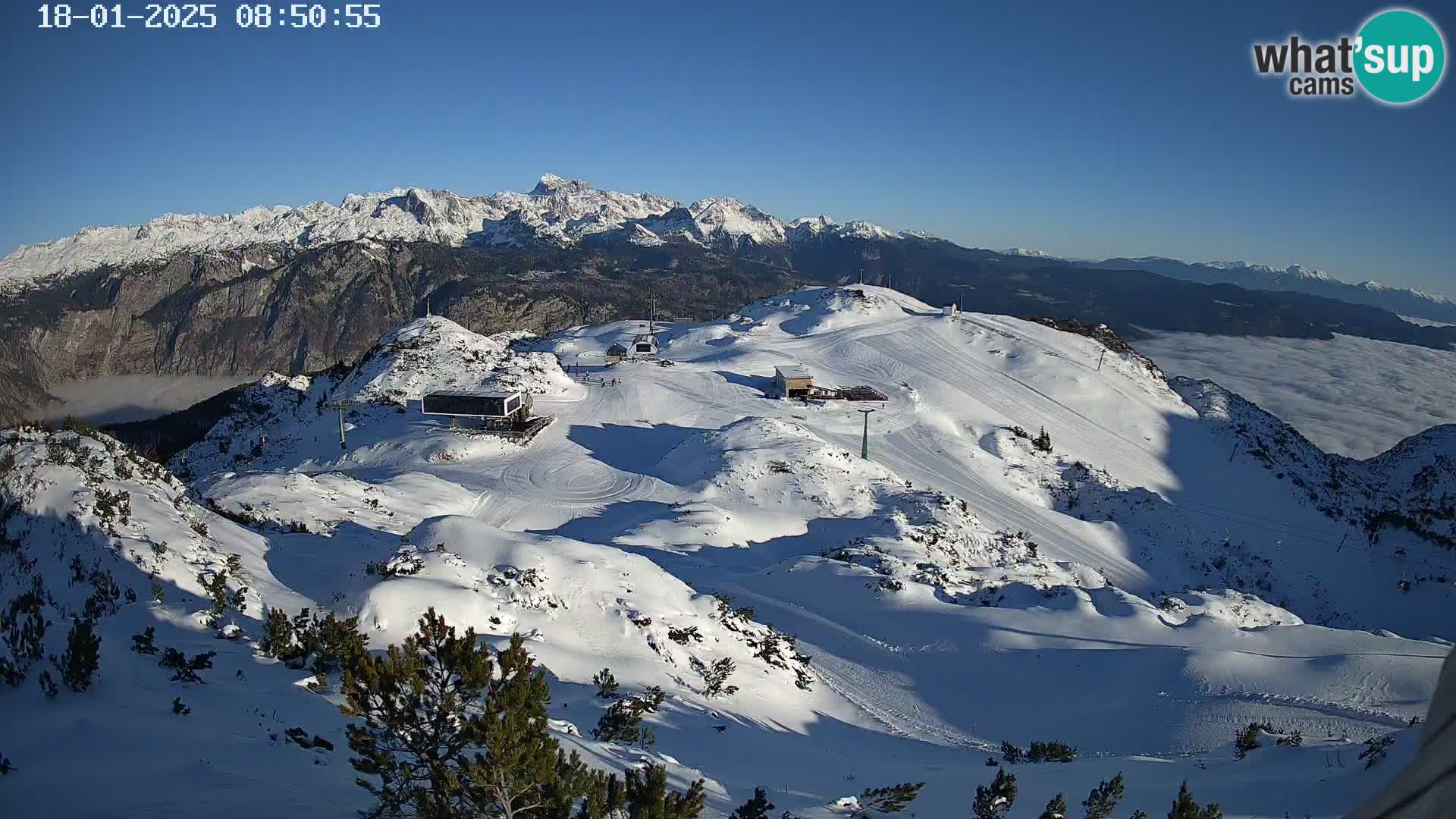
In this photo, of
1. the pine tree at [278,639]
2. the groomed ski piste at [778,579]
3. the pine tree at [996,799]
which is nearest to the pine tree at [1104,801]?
the groomed ski piste at [778,579]

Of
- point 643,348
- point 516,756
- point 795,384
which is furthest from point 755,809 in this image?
point 643,348

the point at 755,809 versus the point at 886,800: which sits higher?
the point at 755,809

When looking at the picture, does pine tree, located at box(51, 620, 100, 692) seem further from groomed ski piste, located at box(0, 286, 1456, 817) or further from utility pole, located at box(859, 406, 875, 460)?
utility pole, located at box(859, 406, 875, 460)

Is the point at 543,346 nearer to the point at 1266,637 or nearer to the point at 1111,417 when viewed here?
the point at 1111,417

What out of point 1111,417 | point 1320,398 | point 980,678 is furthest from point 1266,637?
point 1320,398

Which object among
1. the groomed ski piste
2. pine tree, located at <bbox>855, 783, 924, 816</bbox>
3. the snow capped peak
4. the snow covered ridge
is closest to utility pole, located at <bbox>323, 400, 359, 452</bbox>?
the snow covered ridge

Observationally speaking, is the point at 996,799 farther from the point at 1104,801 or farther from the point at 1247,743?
the point at 1247,743

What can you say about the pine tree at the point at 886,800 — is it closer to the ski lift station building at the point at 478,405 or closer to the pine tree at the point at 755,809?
the pine tree at the point at 755,809
